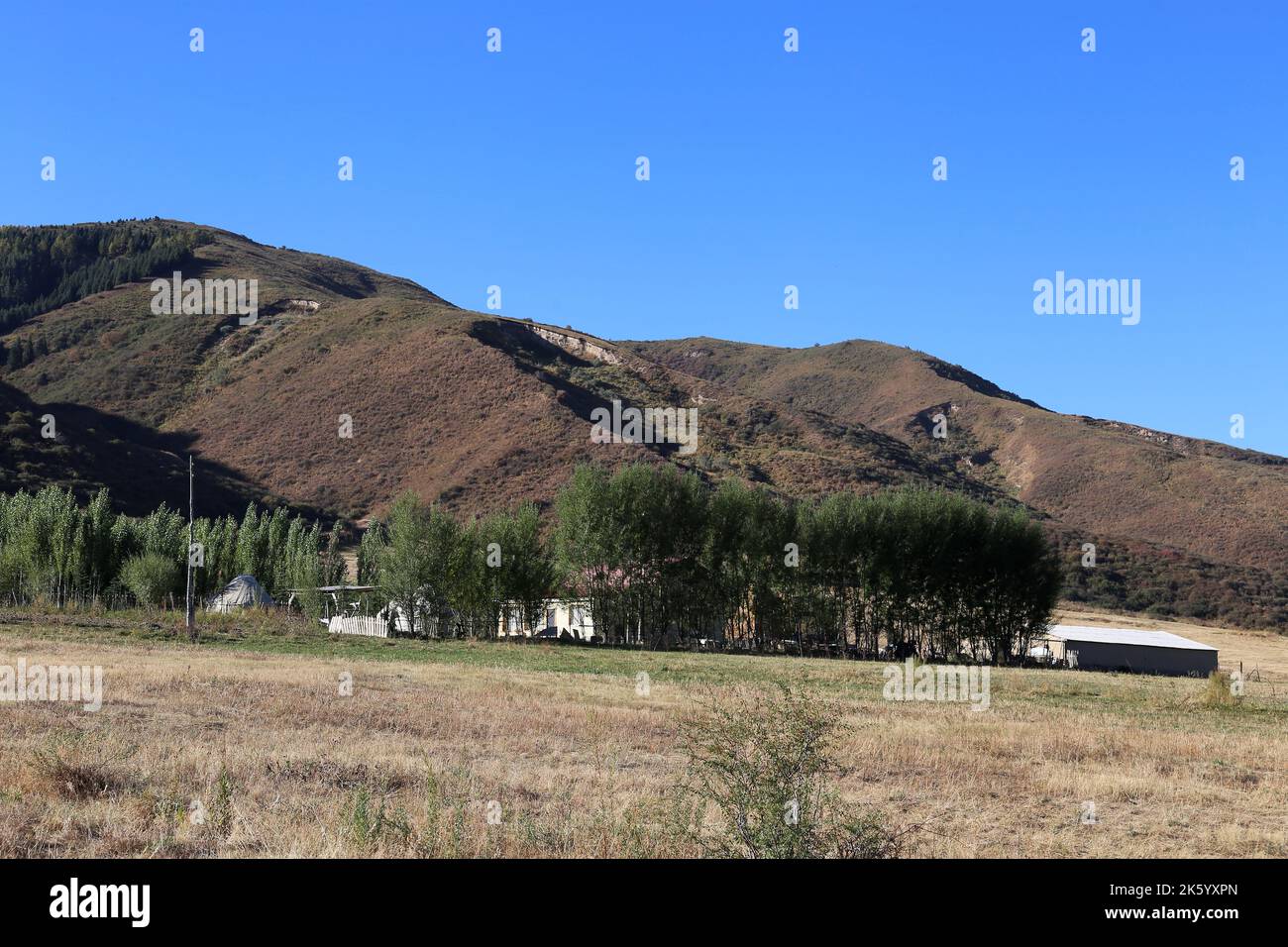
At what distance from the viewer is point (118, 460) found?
3912 inches

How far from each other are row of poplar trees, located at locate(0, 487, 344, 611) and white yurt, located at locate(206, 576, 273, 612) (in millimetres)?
2111

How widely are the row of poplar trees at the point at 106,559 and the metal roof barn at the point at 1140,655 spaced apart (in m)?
45.5

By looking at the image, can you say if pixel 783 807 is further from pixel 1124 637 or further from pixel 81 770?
pixel 1124 637

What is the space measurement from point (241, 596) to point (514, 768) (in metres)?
52.5

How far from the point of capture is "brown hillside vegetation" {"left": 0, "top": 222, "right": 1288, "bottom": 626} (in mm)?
100938

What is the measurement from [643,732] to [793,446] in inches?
4210

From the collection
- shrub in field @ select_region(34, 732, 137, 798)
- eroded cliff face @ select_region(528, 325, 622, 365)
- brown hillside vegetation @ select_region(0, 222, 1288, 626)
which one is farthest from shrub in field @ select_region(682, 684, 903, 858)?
eroded cliff face @ select_region(528, 325, 622, 365)

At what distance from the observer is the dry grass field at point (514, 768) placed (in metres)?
9.37

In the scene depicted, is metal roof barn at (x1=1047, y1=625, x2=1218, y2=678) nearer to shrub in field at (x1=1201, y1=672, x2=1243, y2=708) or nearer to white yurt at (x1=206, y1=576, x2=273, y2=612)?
shrub in field at (x1=1201, y1=672, x2=1243, y2=708)

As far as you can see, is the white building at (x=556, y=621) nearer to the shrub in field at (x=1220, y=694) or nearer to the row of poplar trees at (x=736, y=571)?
the row of poplar trees at (x=736, y=571)
